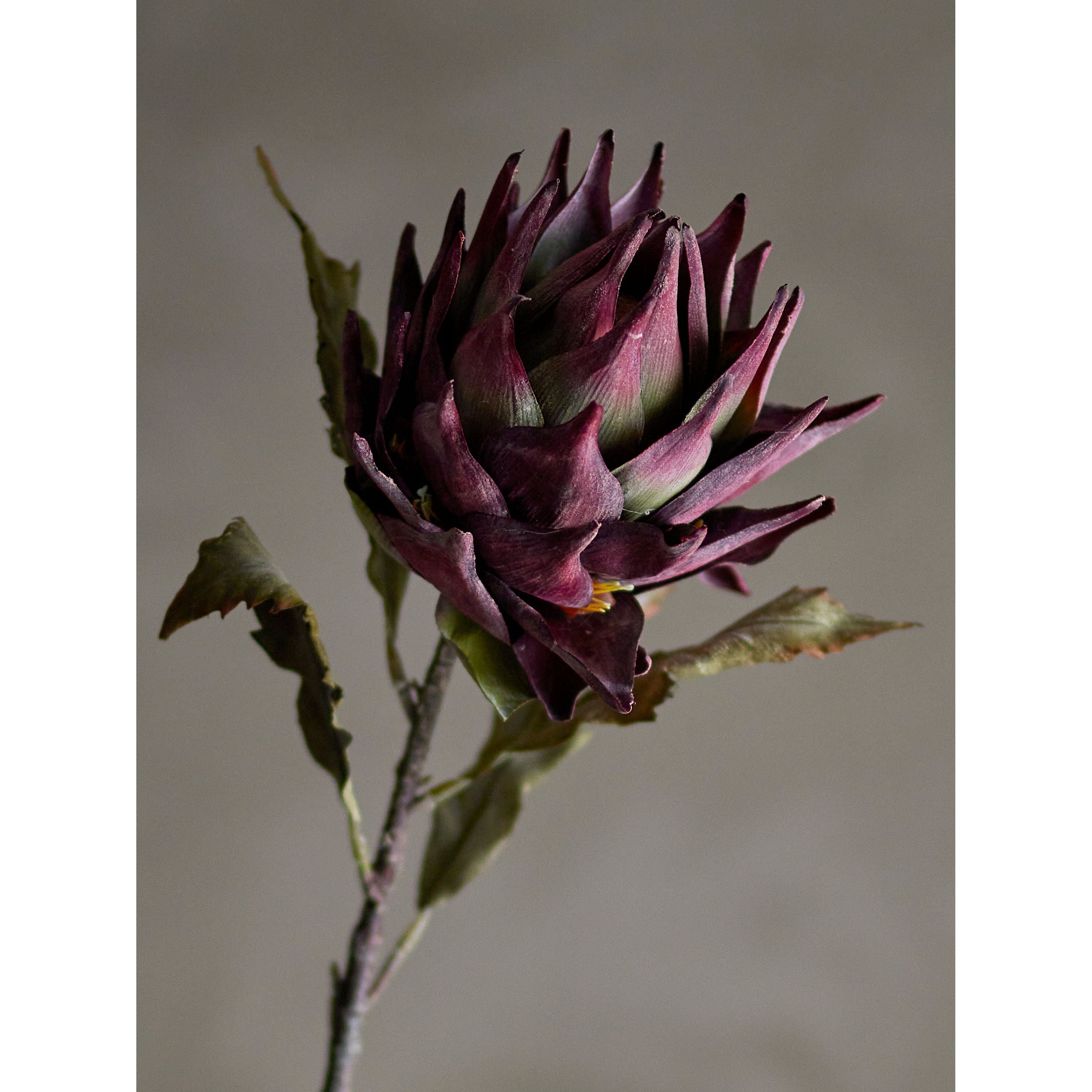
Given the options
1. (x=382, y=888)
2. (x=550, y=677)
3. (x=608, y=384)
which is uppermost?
(x=608, y=384)

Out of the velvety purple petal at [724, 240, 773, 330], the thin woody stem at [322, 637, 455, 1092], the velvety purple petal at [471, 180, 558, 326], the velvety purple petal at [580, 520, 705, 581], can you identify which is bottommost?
the thin woody stem at [322, 637, 455, 1092]

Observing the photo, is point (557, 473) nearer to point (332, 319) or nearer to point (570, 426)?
point (570, 426)

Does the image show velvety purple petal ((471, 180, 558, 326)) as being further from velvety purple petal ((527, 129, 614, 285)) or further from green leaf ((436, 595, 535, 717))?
green leaf ((436, 595, 535, 717))

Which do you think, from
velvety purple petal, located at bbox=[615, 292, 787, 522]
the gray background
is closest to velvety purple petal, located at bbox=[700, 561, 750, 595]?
velvety purple petal, located at bbox=[615, 292, 787, 522]
